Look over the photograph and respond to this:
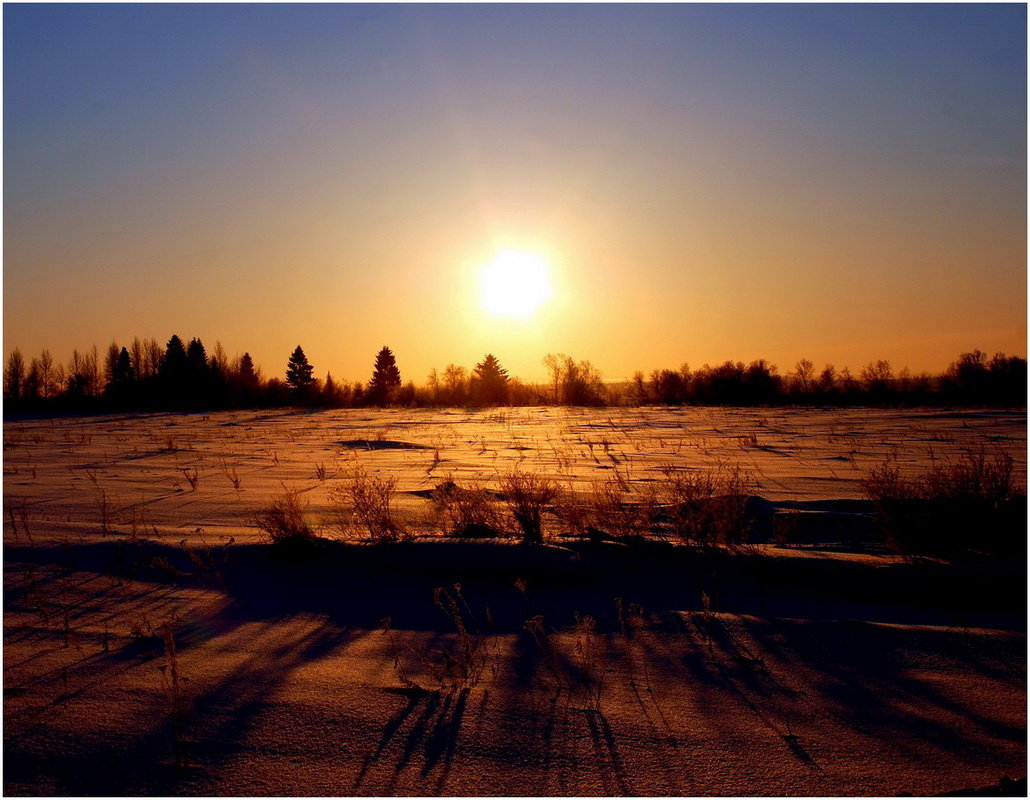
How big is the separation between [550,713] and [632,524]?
3.41m

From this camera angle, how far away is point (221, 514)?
7.46 m

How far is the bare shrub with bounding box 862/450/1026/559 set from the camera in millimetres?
5543

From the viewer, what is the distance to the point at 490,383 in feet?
196

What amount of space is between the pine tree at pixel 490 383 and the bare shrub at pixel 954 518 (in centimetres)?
3937

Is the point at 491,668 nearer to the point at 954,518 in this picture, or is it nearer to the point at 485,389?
the point at 954,518

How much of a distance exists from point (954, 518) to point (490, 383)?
5443 centimetres

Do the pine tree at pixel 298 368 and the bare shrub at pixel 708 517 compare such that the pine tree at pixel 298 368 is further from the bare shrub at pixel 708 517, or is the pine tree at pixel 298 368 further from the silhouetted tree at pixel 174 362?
the bare shrub at pixel 708 517

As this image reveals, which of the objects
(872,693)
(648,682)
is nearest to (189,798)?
(648,682)

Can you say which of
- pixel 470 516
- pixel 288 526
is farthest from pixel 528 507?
pixel 288 526

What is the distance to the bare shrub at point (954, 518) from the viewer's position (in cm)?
554

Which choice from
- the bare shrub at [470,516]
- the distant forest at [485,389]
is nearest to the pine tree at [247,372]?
the distant forest at [485,389]

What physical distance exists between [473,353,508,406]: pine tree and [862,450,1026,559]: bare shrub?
3937 cm

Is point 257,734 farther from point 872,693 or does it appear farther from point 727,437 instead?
point 727,437

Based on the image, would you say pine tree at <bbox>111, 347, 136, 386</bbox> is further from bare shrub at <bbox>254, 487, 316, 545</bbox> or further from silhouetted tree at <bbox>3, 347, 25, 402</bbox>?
bare shrub at <bbox>254, 487, 316, 545</bbox>
